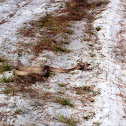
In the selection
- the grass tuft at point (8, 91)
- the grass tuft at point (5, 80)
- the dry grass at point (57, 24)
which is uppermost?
the dry grass at point (57, 24)

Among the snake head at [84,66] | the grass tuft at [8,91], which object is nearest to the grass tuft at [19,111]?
the grass tuft at [8,91]

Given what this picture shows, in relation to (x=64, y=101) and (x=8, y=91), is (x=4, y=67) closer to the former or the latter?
(x=8, y=91)

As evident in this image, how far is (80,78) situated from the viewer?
299 cm

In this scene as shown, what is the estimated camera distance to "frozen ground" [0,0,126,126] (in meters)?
2.26

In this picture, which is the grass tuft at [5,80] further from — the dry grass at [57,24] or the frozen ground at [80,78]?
the dry grass at [57,24]

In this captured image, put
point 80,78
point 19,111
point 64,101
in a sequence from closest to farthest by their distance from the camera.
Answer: point 19,111 → point 64,101 → point 80,78

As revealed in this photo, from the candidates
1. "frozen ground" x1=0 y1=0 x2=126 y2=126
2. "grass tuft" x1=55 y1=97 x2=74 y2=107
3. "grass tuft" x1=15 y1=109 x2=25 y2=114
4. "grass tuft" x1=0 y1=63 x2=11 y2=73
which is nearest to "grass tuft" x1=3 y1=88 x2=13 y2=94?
"frozen ground" x1=0 y1=0 x2=126 y2=126

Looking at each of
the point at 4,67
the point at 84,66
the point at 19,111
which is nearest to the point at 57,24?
the point at 84,66

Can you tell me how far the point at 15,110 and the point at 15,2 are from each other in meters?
4.51

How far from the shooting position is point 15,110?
7.56ft

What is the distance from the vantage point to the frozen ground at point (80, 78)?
2.26 metres

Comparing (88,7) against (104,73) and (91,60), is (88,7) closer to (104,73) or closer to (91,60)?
(91,60)

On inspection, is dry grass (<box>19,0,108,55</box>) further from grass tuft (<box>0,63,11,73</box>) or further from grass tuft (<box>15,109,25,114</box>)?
grass tuft (<box>15,109,25,114</box>)

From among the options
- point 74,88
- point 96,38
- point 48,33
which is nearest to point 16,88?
point 74,88
